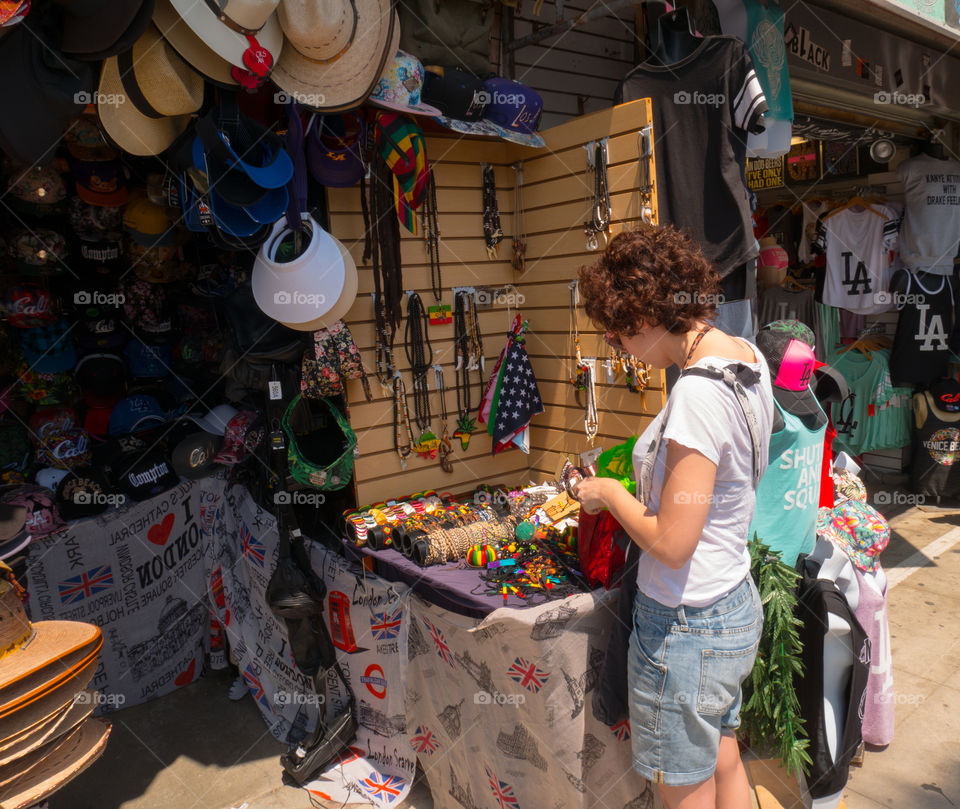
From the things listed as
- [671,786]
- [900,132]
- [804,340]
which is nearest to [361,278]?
[804,340]

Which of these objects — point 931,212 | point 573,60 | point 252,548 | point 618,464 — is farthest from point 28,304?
point 931,212

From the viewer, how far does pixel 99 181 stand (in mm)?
3490

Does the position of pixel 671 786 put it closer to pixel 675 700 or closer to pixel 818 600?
pixel 675 700

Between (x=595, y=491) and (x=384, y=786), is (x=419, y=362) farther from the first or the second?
(x=384, y=786)

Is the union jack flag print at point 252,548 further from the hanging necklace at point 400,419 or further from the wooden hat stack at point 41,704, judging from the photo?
the wooden hat stack at point 41,704

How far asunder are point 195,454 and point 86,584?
2.90 ft

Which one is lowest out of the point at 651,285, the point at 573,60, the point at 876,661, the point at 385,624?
the point at 876,661

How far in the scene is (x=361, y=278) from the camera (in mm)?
3354

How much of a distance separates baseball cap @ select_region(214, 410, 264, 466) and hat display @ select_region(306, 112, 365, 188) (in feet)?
4.94

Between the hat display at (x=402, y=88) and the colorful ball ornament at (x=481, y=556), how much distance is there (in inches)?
79.9

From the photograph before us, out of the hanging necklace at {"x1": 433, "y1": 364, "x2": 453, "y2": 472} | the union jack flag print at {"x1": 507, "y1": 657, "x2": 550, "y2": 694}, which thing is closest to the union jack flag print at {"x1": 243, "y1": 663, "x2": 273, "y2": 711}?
the hanging necklace at {"x1": 433, "y1": 364, "x2": 453, "y2": 472}

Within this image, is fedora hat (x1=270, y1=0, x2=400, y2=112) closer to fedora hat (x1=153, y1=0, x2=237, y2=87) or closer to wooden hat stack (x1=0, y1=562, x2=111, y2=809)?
fedora hat (x1=153, y1=0, x2=237, y2=87)

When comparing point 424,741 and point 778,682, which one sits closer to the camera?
point 778,682

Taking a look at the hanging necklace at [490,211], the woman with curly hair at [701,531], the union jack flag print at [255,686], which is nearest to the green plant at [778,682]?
the woman with curly hair at [701,531]
